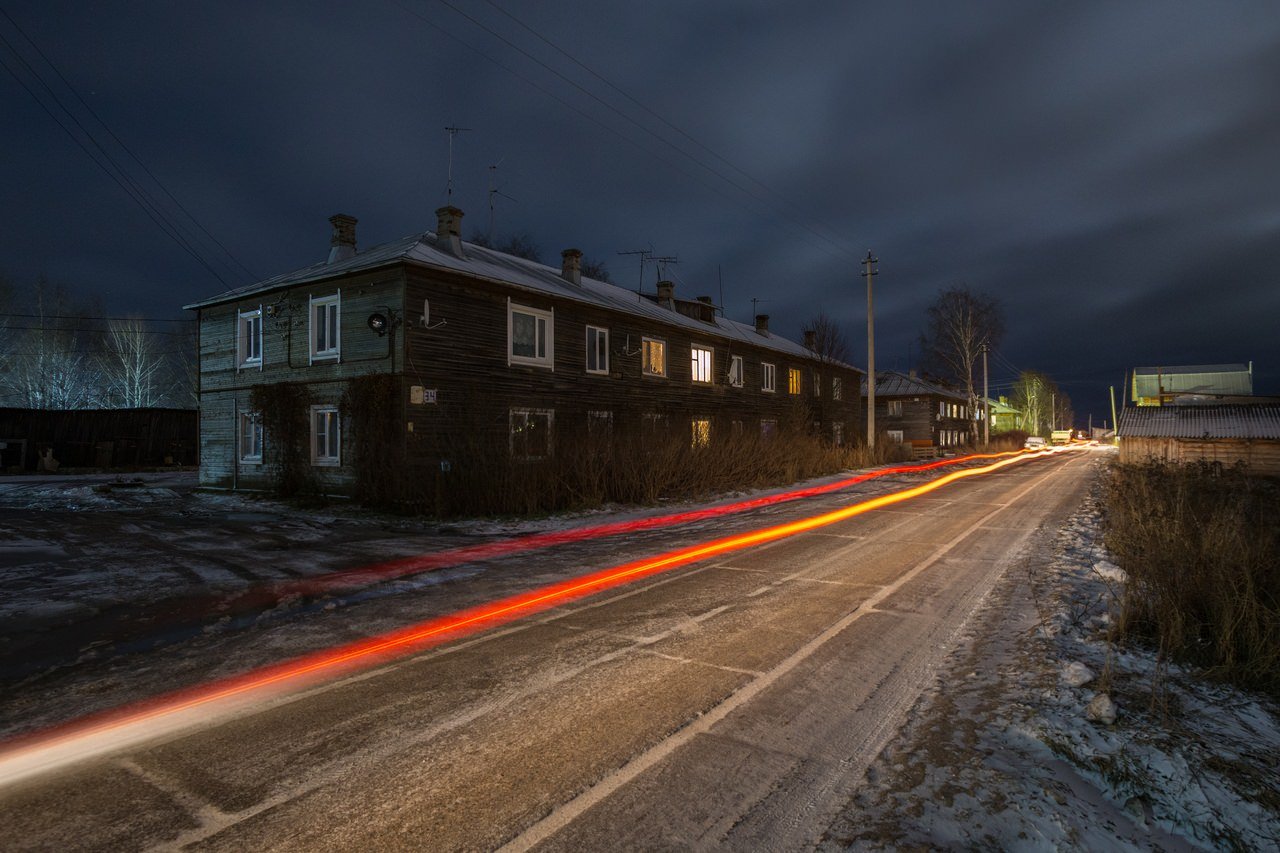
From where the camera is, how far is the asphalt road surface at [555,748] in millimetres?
2826

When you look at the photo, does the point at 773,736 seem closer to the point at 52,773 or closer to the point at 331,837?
the point at 331,837

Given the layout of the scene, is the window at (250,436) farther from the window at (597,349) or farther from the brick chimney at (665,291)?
the brick chimney at (665,291)

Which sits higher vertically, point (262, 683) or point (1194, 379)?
point (1194, 379)

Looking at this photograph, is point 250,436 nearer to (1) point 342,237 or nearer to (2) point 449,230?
(1) point 342,237

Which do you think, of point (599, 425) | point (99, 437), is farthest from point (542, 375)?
point (99, 437)

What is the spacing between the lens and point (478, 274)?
18.2 metres

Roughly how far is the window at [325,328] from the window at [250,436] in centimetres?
341

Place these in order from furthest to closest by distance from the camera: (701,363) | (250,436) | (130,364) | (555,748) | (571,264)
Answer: (130,364) < (701,363) < (571,264) < (250,436) < (555,748)

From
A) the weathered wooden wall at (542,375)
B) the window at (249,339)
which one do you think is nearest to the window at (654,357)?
the weathered wooden wall at (542,375)

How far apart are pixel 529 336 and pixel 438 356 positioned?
3.64 m

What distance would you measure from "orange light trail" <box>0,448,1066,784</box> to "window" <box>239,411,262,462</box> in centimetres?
1678

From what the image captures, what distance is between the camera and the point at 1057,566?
27.3 feet

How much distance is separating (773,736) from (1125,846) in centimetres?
166

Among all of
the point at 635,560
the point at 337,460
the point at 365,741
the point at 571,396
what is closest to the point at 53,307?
the point at 337,460
